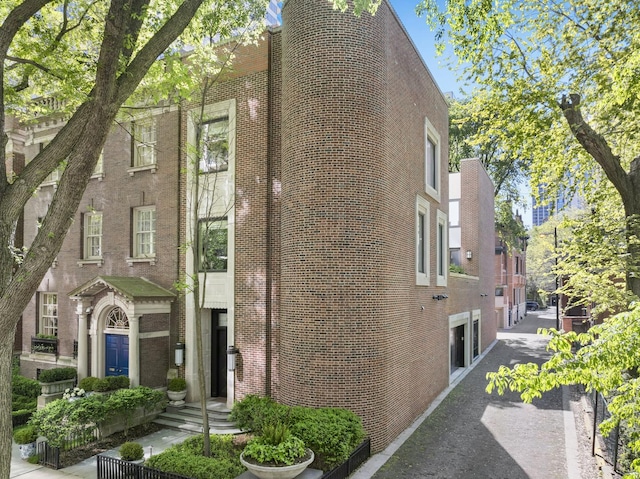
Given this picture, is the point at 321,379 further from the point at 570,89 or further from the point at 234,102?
the point at 570,89

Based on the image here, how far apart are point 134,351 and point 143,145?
7.49m

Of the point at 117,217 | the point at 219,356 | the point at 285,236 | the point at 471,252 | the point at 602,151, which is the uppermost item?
the point at 602,151

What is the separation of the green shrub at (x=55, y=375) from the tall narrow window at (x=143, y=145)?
793 centimetres

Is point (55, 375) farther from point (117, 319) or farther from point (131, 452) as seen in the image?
point (131, 452)

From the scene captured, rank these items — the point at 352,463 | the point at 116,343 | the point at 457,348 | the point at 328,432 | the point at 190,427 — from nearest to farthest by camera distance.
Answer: the point at 328,432
the point at 352,463
the point at 190,427
the point at 116,343
the point at 457,348

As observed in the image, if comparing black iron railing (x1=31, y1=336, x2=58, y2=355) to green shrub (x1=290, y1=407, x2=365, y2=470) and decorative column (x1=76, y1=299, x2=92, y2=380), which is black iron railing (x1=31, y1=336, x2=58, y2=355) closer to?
decorative column (x1=76, y1=299, x2=92, y2=380)

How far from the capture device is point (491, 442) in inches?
491

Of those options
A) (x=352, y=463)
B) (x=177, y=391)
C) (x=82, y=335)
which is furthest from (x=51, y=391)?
(x=352, y=463)

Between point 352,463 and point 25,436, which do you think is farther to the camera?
point 25,436

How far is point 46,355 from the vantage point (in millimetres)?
18828

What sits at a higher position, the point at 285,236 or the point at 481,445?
the point at 285,236

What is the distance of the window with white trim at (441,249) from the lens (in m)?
17.8

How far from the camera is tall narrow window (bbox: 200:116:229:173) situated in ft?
45.2

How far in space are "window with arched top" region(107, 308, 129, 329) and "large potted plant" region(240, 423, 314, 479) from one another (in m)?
8.78
